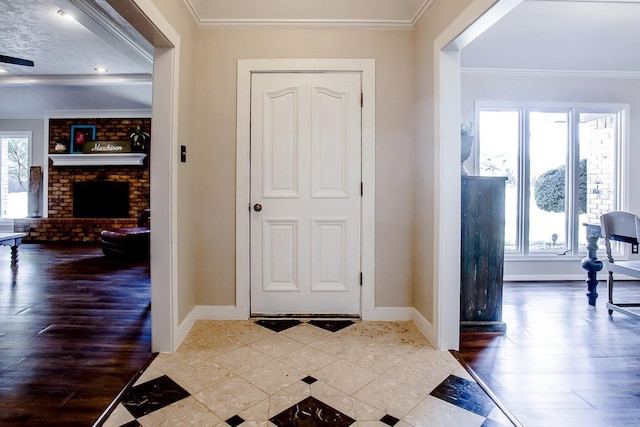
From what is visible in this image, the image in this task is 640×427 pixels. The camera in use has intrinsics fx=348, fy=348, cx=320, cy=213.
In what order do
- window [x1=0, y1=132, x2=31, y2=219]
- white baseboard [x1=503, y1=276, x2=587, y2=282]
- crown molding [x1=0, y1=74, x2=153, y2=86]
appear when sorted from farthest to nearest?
window [x1=0, y1=132, x2=31, y2=219], crown molding [x1=0, y1=74, x2=153, y2=86], white baseboard [x1=503, y1=276, x2=587, y2=282]

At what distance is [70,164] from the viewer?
278 inches

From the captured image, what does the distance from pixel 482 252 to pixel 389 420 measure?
4.82 ft

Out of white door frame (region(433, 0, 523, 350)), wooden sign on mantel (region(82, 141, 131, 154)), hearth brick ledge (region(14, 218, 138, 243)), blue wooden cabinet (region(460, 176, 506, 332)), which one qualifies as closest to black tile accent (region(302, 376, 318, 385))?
white door frame (region(433, 0, 523, 350))

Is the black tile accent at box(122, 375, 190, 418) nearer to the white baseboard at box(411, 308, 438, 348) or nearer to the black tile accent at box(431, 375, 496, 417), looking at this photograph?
the black tile accent at box(431, 375, 496, 417)

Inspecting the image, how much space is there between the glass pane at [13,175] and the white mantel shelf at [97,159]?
93 centimetres

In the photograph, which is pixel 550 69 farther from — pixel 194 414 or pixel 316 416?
pixel 194 414

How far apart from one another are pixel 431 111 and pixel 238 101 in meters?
1.45

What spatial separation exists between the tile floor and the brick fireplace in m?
5.61

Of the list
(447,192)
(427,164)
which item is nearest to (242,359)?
(447,192)

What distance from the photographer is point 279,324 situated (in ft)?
8.79

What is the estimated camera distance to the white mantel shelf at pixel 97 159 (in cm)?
698

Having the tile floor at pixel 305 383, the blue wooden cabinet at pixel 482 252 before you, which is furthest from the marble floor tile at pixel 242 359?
the blue wooden cabinet at pixel 482 252

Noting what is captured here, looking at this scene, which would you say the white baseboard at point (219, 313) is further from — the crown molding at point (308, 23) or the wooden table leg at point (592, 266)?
the wooden table leg at point (592, 266)

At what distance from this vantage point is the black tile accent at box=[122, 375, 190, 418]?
1.64 m
